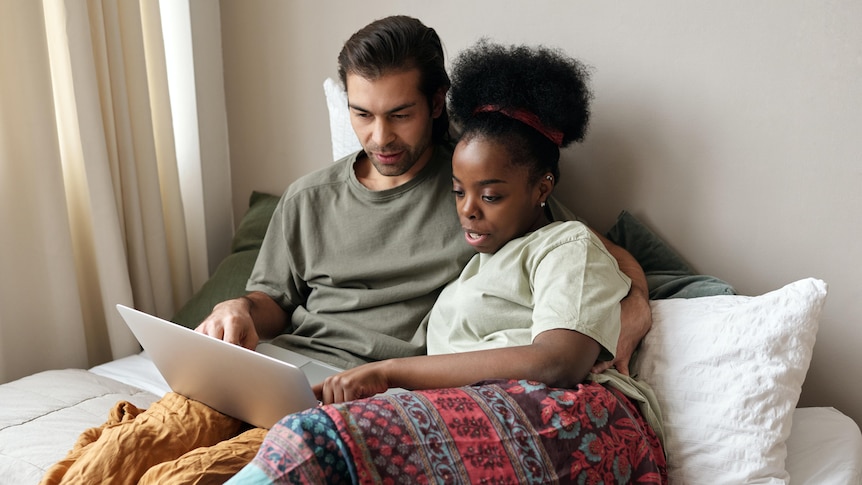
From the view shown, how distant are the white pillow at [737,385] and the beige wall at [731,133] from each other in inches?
8.9

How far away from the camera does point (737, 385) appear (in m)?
1.19

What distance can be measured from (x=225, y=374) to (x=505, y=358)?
17.0 inches

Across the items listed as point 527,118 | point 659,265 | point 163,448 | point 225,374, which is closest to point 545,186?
point 527,118

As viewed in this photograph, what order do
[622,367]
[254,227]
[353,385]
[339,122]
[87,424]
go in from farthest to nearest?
[254,227] < [339,122] < [87,424] < [622,367] < [353,385]

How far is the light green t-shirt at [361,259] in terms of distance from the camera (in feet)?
5.03

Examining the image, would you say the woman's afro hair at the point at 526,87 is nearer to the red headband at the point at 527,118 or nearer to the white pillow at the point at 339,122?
the red headband at the point at 527,118

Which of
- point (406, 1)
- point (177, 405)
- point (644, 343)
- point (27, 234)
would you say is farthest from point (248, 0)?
point (644, 343)

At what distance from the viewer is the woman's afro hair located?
132cm

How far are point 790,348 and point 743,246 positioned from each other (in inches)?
12.3

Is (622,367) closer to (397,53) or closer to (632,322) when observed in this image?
(632,322)

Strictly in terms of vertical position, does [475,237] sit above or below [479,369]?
above

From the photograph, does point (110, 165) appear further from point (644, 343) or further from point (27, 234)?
point (644, 343)

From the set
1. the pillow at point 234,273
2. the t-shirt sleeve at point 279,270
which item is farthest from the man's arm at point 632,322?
the pillow at point 234,273

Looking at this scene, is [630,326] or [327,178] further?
[327,178]
